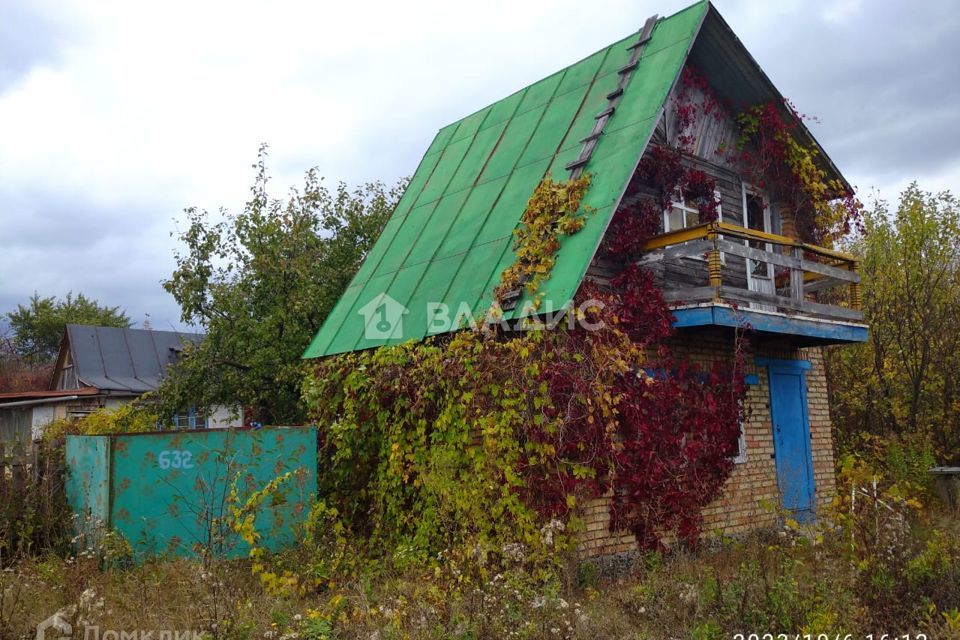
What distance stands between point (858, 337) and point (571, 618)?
684 cm

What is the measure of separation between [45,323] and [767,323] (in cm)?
4543

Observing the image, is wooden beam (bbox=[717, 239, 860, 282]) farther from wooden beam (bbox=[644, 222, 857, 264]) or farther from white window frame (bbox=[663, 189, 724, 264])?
white window frame (bbox=[663, 189, 724, 264])

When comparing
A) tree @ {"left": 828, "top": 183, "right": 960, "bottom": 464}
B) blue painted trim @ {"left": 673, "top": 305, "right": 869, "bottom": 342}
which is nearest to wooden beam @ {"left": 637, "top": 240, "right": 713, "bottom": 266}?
blue painted trim @ {"left": 673, "top": 305, "right": 869, "bottom": 342}

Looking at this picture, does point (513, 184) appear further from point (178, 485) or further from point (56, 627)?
point (56, 627)

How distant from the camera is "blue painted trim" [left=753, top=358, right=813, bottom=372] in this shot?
395 inches

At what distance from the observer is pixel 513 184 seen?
9.63 meters

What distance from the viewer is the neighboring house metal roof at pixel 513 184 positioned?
8.19 m

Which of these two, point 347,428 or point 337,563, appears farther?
point 347,428

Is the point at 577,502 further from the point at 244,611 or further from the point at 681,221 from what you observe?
the point at 681,221

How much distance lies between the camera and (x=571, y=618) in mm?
4988

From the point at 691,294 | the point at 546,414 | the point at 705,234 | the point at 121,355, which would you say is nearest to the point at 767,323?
the point at 691,294

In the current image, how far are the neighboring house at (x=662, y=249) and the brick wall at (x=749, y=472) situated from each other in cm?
2

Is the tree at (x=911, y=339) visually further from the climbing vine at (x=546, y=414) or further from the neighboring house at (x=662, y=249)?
the climbing vine at (x=546, y=414)

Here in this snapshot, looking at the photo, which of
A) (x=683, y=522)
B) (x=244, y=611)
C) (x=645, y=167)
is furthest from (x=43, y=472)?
(x=645, y=167)
